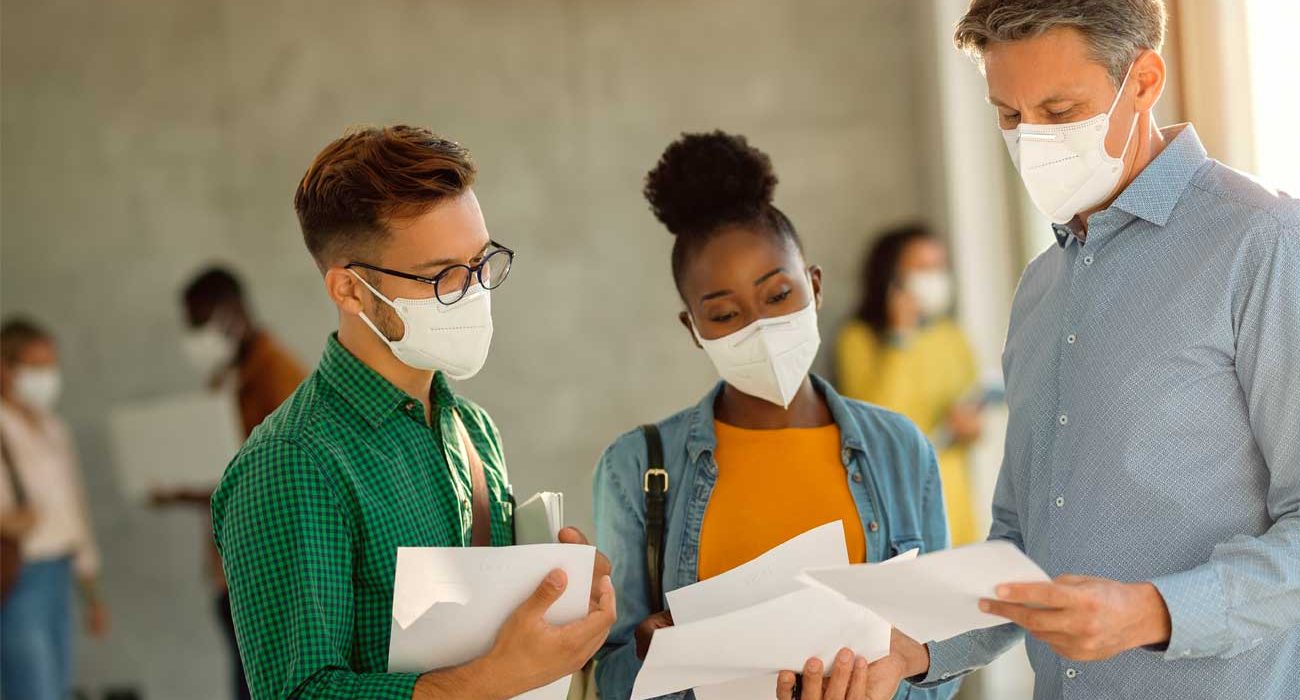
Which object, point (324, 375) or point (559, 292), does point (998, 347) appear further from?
point (324, 375)

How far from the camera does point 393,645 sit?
1.74m

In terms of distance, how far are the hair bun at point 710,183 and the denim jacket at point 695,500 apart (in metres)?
0.36

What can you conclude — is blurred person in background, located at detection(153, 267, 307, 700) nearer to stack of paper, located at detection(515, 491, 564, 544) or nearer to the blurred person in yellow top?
the blurred person in yellow top

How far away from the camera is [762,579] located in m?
1.93

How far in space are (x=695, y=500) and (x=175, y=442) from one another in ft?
14.1

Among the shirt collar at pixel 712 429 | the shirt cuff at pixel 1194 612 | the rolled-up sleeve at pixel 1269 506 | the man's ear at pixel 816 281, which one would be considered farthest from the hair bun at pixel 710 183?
the shirt cuff at pixel 1194 612

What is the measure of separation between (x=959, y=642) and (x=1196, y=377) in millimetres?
568

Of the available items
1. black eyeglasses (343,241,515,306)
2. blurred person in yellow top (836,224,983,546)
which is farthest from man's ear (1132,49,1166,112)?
blurred person in yellow top (836,224,983,546)

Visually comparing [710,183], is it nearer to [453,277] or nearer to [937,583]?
[453,277]

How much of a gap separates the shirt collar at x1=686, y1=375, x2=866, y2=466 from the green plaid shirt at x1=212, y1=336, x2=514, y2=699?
0.48 m

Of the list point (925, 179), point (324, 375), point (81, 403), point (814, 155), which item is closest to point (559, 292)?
point (814, 155)

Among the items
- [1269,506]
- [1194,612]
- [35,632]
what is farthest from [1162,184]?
[35,632]

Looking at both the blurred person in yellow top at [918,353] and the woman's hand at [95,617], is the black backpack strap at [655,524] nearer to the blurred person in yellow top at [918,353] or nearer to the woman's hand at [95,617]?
the blurred person in yellow top at [918,353]

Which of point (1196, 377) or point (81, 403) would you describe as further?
point (81, 403)
